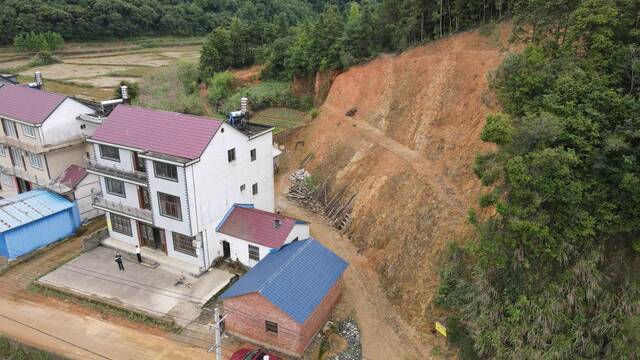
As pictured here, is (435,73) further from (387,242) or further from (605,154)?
(605,154)

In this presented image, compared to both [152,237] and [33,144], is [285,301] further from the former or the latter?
[33,144]

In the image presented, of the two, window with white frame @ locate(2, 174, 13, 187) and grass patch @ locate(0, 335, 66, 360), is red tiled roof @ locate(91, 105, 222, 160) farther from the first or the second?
window with white frame @ locate(2, 174, 13, 187)

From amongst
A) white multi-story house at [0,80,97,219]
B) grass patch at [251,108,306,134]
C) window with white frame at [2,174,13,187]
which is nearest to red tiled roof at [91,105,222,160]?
white multi-story house at [0,80,97,219]

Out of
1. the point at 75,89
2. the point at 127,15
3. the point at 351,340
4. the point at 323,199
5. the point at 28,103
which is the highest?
the point at 127,15

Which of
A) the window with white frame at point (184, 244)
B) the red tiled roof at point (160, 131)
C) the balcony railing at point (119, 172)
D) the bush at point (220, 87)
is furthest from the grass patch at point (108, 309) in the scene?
the bush at point (220, 87)

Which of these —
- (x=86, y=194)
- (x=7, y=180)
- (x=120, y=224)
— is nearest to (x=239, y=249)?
(x=120, y=224)

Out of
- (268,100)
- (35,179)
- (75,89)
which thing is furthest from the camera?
(75,89)

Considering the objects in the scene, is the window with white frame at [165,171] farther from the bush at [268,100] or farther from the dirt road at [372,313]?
the bush at [268,100]
